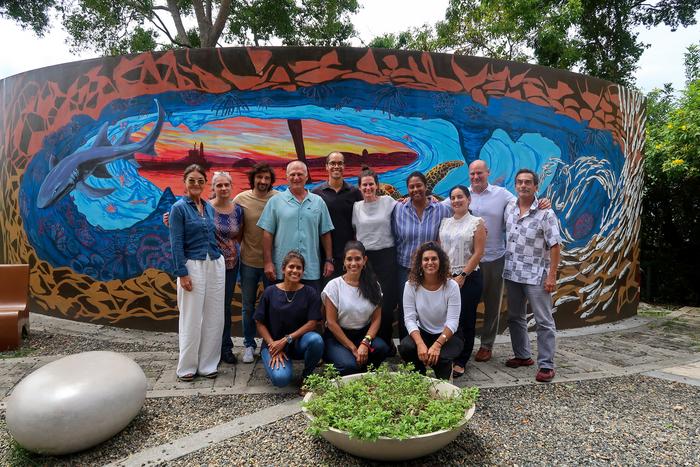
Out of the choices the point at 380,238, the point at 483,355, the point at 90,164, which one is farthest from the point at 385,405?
the point at 90,164

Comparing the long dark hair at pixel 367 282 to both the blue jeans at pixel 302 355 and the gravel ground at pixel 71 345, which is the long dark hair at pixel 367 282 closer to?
the blue jeans at pixel 302 355

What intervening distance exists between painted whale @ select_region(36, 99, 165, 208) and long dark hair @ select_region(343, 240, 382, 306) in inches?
116

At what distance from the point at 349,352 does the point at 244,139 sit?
271 centimetres

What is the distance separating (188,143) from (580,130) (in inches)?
184

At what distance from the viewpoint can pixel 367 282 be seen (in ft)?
11.4

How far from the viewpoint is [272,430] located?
9.34 feet

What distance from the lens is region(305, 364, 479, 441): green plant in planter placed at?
2.35 metres

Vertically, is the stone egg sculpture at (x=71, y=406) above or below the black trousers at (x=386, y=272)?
below

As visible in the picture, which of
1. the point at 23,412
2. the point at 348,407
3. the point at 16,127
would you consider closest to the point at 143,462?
the point at 23,412

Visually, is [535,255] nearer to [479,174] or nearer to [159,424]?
[479,174]

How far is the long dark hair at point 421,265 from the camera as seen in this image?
330 centimetres

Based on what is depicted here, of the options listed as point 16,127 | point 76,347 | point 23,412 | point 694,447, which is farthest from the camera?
point 16,127

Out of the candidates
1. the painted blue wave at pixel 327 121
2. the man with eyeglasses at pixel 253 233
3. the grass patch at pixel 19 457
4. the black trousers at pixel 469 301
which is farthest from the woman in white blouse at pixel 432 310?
the grass patch at pixel 19 457

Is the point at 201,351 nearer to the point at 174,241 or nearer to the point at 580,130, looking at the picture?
the point at 174,241
